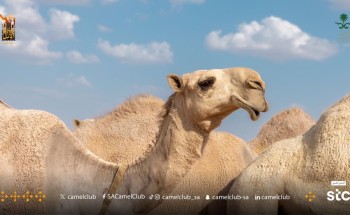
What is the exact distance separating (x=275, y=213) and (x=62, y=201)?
68.9 inches

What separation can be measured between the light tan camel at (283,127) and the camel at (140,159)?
3.75m

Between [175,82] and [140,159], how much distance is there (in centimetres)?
77

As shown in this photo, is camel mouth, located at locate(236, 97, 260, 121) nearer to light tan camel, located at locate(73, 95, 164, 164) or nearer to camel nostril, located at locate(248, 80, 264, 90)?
camel nostril, located at locate(248, 80, 264, 90)

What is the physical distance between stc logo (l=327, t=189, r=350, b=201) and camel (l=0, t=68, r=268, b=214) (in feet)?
2.94

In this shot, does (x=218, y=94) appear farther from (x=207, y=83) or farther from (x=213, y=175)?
(x=213, y=175)

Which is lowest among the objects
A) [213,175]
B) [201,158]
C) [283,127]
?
[213,175]

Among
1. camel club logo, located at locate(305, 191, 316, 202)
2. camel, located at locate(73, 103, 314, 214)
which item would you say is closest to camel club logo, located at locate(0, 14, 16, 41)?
camel, located at locate(73, 103, 314, 214)

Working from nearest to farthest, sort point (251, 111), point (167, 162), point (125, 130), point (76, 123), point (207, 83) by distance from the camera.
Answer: point (251, 111) < point (167, 162) < point (207, 83) < point (125, 130) < point (76, 123)

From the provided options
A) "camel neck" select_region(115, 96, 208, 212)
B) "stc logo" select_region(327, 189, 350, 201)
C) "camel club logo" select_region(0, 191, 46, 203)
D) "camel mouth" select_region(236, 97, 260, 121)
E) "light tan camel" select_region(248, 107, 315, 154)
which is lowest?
"camel club logo" select_region(0, 191, 46, 203)

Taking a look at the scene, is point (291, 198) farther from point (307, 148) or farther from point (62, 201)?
point (62, 201)

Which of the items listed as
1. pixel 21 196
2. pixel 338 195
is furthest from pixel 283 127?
pixel 21 196

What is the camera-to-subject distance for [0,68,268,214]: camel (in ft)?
17.0

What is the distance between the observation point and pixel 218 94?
552 cm

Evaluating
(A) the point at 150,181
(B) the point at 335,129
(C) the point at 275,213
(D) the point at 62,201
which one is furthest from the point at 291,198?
(D) the point at 62,201
